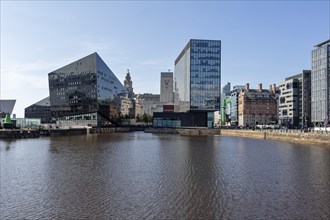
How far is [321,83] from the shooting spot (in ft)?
→ 526

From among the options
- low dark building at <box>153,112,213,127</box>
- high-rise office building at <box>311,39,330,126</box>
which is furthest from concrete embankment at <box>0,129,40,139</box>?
high-rise office building at <box>311,39,330,126</box>

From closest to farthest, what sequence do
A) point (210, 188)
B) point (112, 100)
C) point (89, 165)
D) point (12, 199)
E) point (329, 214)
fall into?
point (329, 214), point (12, 199), point (210, 188), point (89, 165), point (112, 100)

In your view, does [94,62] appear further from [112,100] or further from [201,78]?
[201,78]

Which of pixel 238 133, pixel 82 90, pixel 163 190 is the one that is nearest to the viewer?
pixel 163 190

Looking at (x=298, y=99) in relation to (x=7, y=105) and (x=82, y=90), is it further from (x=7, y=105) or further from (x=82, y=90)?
(x=7, y=105)

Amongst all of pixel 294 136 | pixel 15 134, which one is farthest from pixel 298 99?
pixel 15 134

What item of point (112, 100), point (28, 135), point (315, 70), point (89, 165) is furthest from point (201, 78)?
point (89, 165)

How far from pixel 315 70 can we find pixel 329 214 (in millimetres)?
157438

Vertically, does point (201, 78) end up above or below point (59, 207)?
above

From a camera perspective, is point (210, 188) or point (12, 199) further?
point (210, 188)

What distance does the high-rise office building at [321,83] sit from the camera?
155m

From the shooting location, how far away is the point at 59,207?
21.9m

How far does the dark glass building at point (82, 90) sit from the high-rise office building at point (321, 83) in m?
89.8

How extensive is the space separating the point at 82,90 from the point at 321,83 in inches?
3948
